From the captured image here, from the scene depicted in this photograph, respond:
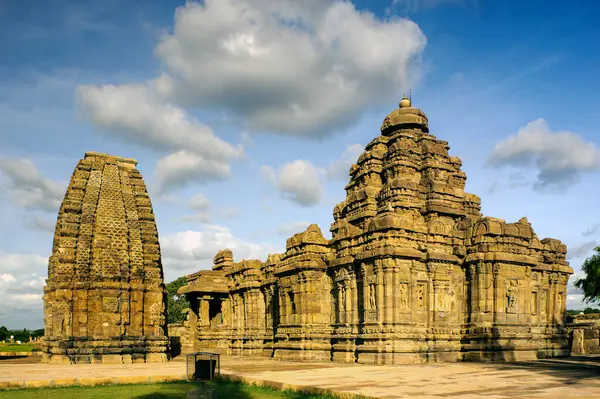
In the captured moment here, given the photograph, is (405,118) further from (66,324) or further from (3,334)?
(3,334)

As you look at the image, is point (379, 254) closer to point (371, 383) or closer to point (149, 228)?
point (371, 383)

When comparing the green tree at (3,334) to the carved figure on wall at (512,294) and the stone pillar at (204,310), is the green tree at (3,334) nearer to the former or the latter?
the stone pillar at (204,310)

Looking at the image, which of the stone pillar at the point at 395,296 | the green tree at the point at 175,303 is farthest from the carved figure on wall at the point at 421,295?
the green tree at the point at 175,303

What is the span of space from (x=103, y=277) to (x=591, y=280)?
2694 centimetres

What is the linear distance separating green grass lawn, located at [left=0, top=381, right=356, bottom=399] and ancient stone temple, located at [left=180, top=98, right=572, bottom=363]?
31.9 ft

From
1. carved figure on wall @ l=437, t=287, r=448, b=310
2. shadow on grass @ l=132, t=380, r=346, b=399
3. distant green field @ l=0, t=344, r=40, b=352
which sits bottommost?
distant green field @ l=0, t=344, r=40, b=352

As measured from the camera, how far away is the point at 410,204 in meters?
31.2

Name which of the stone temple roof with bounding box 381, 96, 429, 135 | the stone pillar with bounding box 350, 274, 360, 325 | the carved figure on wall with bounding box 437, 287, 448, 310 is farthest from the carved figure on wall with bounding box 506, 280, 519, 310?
the stone temple roof with bounding box 381, 96, 429, 135

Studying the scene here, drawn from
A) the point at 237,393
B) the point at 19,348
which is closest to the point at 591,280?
the point at 237,393

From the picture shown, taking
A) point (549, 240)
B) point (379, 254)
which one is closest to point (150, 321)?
point (379, 254)

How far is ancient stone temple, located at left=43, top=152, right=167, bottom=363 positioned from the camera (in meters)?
29.8

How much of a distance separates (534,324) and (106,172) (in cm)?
2551

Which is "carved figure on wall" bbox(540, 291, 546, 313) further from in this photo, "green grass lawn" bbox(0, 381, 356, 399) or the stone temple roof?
"green grass lawn" bbox(0, 381, 356, 399)

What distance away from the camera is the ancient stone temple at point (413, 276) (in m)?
25.6
